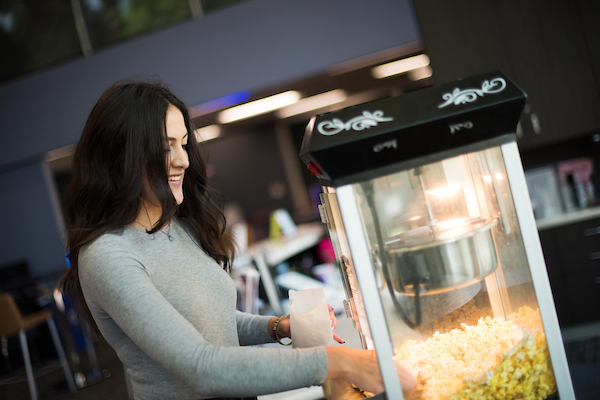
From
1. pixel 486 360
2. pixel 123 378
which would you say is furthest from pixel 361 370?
pixel 123 378

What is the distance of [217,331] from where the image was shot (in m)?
1.09

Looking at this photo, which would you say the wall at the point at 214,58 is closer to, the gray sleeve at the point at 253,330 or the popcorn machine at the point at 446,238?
the gray sleeve at the point at 253,330

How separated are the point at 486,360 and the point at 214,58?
3927 mm

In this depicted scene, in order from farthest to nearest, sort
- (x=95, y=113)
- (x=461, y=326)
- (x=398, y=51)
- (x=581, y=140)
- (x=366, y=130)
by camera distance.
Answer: (x=398, y=51) → (x=581, y=140) → (x=95, y=113) → (x=461, y=326) → (x=366, y=130)

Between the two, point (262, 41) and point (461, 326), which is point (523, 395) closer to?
point (461, 326)

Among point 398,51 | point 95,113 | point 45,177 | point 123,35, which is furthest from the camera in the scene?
point 45,177

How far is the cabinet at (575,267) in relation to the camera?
127 inches

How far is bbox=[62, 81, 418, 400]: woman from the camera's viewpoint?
2.78ft

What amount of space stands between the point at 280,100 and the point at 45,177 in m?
2.69

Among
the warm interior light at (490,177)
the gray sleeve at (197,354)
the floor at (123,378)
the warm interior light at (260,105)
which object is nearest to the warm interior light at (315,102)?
the warm interior light at (260,105)

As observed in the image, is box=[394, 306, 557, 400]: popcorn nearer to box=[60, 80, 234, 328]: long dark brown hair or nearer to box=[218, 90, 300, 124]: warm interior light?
box=[60, 80, 234, 328]: long dark brown hair

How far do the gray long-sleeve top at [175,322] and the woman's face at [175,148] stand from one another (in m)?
0.14

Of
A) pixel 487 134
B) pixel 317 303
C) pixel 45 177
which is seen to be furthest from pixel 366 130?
pixel 45 177

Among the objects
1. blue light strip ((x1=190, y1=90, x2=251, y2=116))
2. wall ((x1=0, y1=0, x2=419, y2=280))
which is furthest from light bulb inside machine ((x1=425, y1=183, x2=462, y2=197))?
blue light strip ((x1=190, y1=90, x2=251, y2=116))
